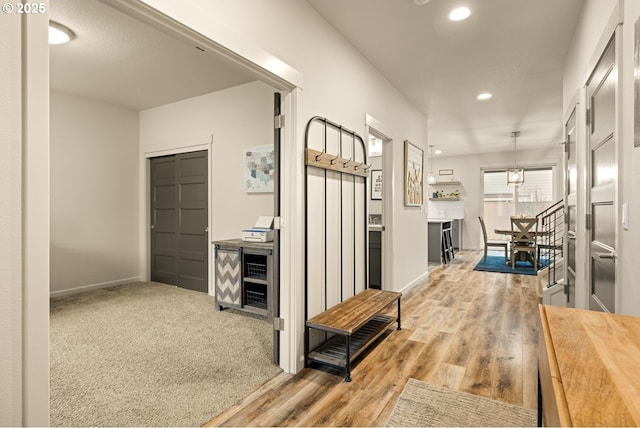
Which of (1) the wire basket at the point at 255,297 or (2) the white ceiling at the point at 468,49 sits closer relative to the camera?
(2) the white ceiling at the point at 468,49

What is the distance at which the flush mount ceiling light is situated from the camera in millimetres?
2895

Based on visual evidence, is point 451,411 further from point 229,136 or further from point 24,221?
point 229,136

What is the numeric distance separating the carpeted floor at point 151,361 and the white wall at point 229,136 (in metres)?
1.19

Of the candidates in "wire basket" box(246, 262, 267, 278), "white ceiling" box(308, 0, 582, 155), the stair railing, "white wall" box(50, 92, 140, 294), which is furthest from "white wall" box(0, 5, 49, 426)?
the stair railing

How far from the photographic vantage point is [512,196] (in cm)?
913

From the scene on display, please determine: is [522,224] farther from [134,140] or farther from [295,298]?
[134,140]

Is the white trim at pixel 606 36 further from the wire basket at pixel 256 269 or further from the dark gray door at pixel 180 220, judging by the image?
the dark gray door at pixel 180 220

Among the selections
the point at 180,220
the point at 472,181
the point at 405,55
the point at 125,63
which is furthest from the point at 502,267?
the point at 125,63

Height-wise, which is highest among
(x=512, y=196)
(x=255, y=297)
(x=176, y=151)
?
(x=176, y=151)

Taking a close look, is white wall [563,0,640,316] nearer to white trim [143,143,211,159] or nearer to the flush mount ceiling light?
the flush mount ceiling light

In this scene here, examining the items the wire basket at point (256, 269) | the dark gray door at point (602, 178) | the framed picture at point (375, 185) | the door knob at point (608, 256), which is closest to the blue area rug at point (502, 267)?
the framed picture at point (375, 185)

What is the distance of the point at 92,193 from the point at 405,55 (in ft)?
15.0

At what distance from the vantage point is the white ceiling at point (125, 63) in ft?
9.28

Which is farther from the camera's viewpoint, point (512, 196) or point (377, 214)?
point (512, 196)
